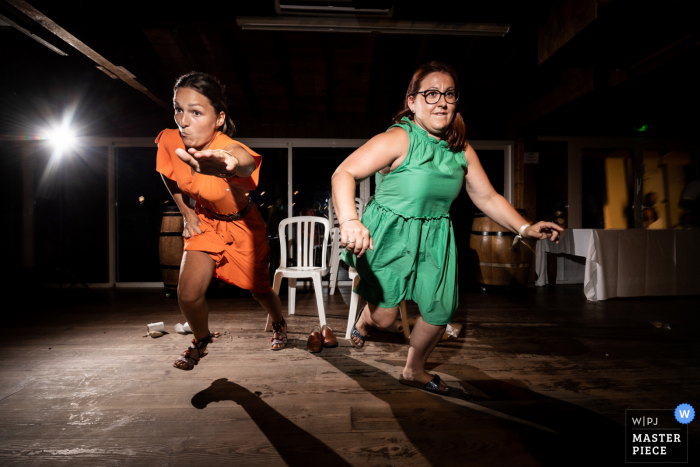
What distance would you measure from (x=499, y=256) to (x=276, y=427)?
335 centimetres

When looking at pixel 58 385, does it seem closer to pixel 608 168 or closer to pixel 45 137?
pixel 45 137

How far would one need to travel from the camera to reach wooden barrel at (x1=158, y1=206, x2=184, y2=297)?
3801 mm

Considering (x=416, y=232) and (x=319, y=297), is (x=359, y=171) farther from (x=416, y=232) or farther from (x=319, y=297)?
(x=319, y=297)

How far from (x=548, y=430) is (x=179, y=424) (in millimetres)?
1419

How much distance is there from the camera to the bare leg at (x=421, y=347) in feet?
4.61

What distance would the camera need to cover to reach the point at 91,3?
8.57 feet

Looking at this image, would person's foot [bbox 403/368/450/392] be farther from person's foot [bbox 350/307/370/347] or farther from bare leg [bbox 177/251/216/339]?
bare leg [bbox 177/251/216/339]

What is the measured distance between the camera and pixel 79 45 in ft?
9.21

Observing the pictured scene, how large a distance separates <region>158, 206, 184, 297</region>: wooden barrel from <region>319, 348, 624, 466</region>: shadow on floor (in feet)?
9.78

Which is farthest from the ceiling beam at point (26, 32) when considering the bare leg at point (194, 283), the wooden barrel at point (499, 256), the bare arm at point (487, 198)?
the wooden barrel at point (499, 256)

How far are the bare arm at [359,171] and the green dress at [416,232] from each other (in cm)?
6

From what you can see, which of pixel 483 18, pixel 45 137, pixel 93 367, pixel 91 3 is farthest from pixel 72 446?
pixel 45 137

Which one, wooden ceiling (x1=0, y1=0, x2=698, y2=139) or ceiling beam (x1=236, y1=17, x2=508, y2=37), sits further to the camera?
ceiling beam (x1=236, y1=17, x2=508, y2=37)

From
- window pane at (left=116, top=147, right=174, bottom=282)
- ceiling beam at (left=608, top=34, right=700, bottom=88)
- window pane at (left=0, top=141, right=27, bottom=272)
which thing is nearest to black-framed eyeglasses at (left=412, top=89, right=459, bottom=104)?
ceiling beam at (left=608, top=34, right=700, bottom=88)
